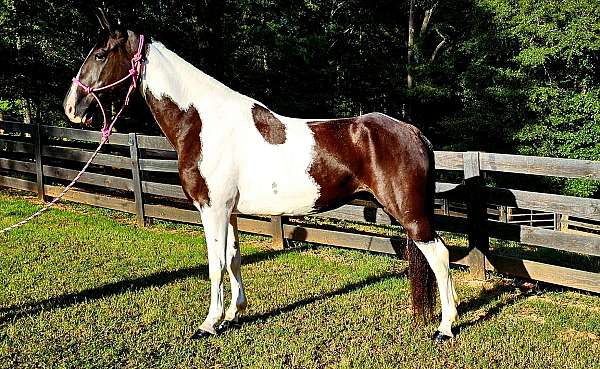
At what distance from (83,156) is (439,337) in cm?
760

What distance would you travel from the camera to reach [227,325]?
179 inches

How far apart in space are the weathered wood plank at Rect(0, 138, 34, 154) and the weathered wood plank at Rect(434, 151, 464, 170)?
26.0ft

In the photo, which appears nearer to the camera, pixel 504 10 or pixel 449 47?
pixel 504 10

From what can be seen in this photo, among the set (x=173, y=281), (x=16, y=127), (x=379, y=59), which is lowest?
(x=173, y=281)

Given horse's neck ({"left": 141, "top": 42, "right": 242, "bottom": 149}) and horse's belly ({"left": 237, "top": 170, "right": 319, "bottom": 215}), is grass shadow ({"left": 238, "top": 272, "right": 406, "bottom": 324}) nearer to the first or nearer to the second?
horse's belly ({"left": 237, "top": 170, "right": 319, "bottom": 215})

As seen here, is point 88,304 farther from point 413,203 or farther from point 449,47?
point 449,47

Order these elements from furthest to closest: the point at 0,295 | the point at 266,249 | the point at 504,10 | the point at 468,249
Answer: the point at 504,10 → the point at 266,249 → the point at 468,249 → the point at 0,295

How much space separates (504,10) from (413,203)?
15873 millimetres

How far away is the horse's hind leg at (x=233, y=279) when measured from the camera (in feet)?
15.1

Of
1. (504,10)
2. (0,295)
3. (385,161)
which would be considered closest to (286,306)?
(385,161)

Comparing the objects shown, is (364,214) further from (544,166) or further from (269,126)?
(269,126)

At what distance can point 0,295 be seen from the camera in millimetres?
5375

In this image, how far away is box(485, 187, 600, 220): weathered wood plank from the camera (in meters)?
4.96

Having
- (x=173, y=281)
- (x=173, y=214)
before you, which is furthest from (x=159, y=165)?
(x=173, y=281)
